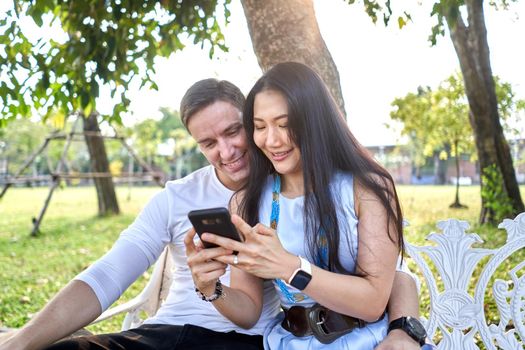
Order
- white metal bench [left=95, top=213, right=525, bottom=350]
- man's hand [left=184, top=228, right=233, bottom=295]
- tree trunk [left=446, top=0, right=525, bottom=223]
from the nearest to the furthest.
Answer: man's hand [left=184, top=228, right=233, bottom=295] → white metal bench [left=95, top=213, right=525, bottom=350] → tree trunk [left=446, top=0, right=525, bottom=223]

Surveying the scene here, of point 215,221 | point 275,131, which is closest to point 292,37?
point 275,131

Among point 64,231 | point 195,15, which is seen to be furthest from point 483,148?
point 64,231

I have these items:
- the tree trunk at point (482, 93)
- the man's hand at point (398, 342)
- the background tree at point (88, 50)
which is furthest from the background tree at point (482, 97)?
the man's hand at point (398, 342)

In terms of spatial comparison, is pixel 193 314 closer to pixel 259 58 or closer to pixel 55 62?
pixel 259 58

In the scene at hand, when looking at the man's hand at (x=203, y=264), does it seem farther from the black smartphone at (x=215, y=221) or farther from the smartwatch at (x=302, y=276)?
the smartwatch at (x=302, y=276)

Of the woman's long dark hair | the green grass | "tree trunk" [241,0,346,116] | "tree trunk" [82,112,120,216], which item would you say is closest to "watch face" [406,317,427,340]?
the woman's long dark hair

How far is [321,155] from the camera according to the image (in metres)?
2.29

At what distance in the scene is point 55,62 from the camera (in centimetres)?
439

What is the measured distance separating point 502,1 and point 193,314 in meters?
6.74

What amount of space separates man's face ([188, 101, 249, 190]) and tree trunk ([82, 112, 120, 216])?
12.0 meters

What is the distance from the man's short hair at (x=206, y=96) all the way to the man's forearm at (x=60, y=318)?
3.08 ft

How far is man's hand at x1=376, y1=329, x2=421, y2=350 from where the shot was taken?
224 centimetres

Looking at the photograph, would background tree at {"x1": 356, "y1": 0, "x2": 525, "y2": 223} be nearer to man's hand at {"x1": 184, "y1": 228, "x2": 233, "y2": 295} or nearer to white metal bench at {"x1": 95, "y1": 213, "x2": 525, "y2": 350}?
white metal bench at {"x1": 95, "y1": 213, "x2": 525, "y2": 350}

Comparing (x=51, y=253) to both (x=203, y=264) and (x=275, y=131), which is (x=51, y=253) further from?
(x=275, y=131)
